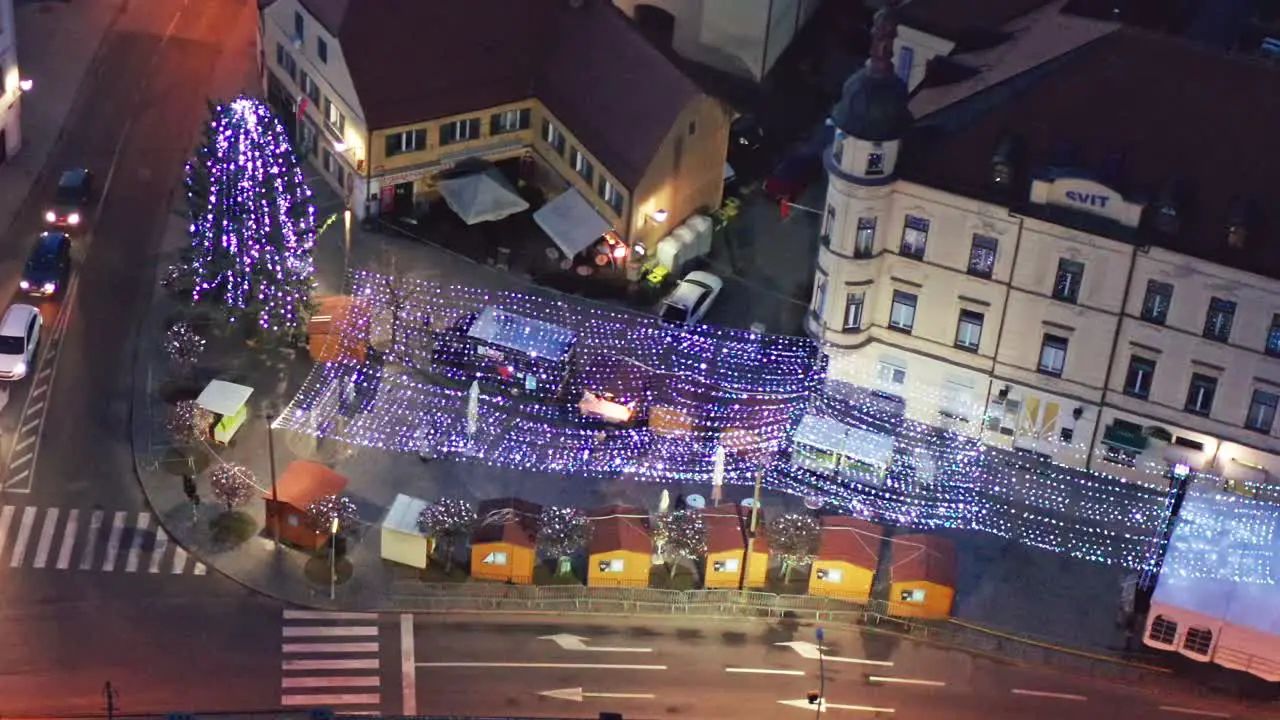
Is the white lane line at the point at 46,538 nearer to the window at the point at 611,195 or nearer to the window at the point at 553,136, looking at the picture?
the window at the point at 611,195

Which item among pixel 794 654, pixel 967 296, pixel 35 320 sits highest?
pixel 967 296

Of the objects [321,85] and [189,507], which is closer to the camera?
[189,507]

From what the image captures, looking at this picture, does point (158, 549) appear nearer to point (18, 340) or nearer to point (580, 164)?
point (18, 340)

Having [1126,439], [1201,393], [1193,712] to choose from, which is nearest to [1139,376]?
[1201,393]

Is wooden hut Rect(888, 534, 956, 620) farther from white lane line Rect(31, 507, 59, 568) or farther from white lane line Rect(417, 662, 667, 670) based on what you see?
white lane line Rect(31, 507, 59, 568)

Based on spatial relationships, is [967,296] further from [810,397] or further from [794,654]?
[794,654]

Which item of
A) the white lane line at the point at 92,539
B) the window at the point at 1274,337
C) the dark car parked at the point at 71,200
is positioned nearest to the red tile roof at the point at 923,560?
the window at the point at 1274,337

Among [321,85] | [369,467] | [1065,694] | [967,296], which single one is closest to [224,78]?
[321,85]
